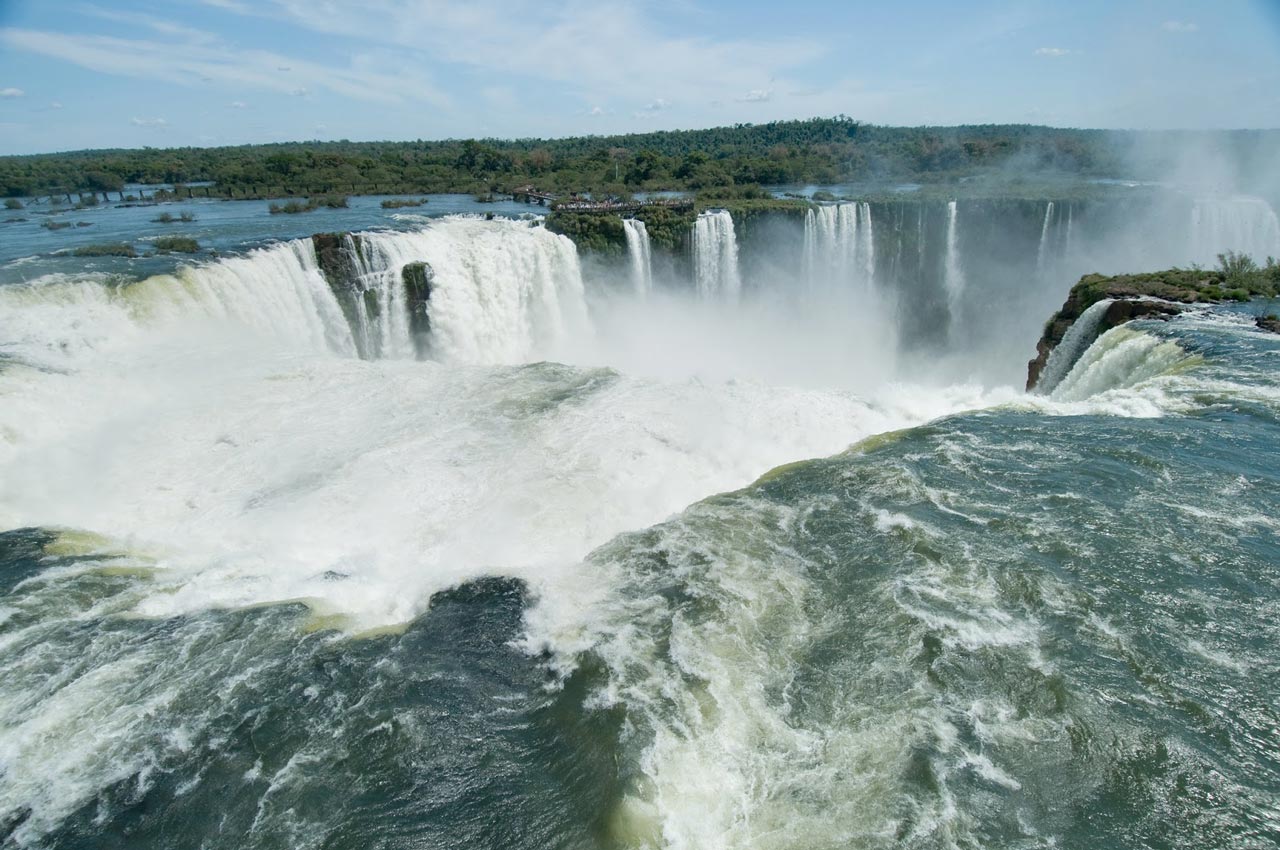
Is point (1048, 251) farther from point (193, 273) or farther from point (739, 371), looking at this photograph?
point (193, 273)

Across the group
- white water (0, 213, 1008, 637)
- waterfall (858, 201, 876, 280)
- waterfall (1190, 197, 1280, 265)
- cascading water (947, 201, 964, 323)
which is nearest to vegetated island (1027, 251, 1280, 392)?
white water (0, 213, 1008, 637)

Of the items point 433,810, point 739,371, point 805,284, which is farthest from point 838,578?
point 805,284

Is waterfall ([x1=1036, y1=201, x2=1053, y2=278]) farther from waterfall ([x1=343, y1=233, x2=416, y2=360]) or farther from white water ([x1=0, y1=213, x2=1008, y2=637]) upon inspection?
waterfall ([x1=343, y1=233, x2=416, y2=360])

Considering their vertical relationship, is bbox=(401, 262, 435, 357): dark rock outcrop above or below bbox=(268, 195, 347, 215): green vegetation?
below

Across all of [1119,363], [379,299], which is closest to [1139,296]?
[1119,363]

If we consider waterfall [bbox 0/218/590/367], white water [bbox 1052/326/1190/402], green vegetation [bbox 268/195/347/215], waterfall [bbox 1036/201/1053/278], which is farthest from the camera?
green vegetation [bbox 268/195/347/215]

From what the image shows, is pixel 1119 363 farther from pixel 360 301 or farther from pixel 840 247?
pixel 360 301

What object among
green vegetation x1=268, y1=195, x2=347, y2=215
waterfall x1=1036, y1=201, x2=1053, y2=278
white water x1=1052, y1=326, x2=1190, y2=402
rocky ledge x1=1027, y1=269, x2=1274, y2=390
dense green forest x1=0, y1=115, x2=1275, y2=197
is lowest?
white water x1=1052, y1=326, x2=1190, y2=402
